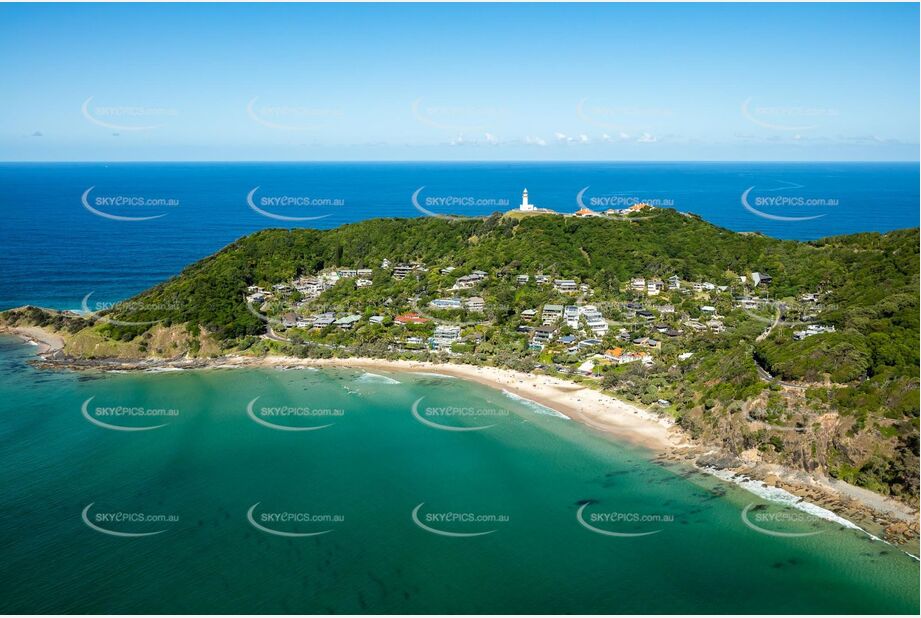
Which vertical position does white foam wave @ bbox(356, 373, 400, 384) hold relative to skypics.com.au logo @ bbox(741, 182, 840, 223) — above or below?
below

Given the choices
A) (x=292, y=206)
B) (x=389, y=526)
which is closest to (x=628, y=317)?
(x=389, y=526)

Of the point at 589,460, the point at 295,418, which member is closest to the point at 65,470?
the point at 295,418

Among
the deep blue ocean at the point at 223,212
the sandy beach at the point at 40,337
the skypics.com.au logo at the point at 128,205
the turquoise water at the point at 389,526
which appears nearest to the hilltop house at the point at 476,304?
the turquoise water at the point at 389,526

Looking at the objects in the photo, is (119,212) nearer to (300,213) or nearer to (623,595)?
(300,213)

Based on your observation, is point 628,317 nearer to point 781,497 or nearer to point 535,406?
point 535,406

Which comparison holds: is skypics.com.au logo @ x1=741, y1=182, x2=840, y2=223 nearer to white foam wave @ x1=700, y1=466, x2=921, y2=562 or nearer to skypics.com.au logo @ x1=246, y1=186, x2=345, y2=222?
skypics.com.au logo @ x1=246, y1=186, x2=345, y2=222

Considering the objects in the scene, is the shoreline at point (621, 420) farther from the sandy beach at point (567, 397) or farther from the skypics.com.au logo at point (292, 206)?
the skypics.com.au logo at point (292, 206)

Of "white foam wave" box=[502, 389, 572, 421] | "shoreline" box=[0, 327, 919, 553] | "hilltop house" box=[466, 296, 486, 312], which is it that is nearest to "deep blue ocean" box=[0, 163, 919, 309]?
"shoreline" box=[0, 327, 919, 553]
